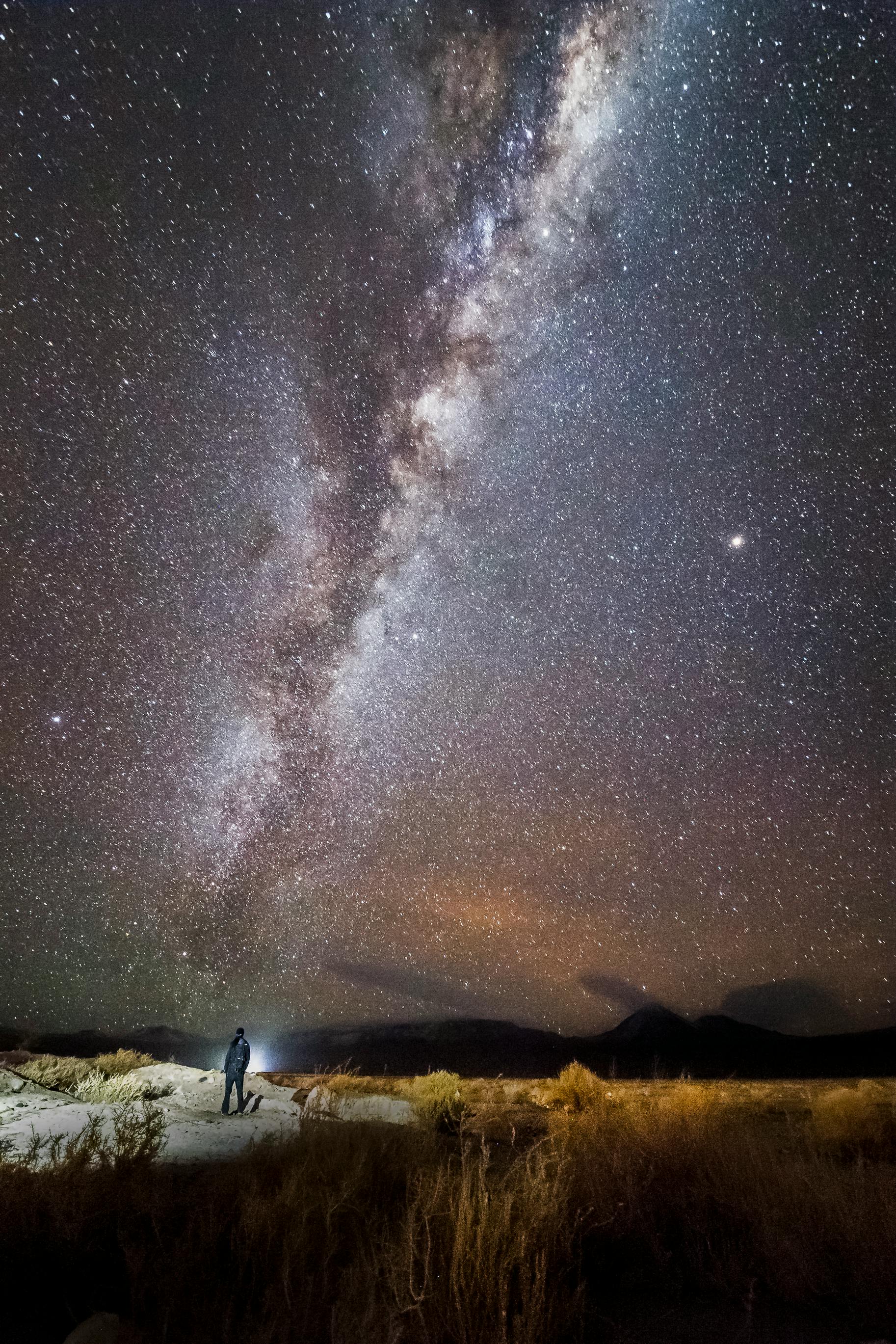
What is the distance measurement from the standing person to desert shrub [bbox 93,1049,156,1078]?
125 inches

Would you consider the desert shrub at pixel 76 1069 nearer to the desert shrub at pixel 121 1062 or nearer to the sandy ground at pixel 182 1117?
the desert shrub at pixel 121 1062

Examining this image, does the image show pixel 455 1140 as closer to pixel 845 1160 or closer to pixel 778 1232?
pixel 845 1160

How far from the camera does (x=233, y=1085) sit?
1109 centimetres

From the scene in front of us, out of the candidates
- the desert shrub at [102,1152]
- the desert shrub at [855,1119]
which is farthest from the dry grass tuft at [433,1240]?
the desert shrub at [855,1119]

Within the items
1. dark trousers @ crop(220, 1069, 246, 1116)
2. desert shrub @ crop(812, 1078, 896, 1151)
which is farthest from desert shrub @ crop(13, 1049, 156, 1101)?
desert shrub @ crop(812, 1078, 896, 1151)

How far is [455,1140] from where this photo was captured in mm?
9078

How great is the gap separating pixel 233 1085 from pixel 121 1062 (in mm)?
4009

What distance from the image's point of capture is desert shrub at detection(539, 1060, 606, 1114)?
11.0 metres

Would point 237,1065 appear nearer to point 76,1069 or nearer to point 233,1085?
point 233,1085

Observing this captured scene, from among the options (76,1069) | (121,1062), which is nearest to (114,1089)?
(76,1069)

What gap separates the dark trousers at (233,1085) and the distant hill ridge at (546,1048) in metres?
1.78

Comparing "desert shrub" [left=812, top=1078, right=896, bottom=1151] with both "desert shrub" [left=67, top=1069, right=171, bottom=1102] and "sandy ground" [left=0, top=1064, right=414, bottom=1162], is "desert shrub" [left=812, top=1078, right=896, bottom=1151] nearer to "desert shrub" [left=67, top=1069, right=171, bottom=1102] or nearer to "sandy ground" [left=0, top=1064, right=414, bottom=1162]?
"sandy ground" [left=0, top=1064, right=414, bottom=1162]

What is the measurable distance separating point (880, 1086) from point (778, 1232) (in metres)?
10.4

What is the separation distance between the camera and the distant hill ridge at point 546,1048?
1537 inches
